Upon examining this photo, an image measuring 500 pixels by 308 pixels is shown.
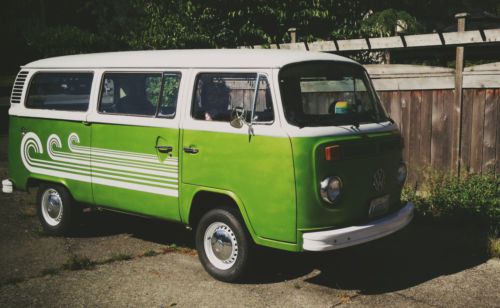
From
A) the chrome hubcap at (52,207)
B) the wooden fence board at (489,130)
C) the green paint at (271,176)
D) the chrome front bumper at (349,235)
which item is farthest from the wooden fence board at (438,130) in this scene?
the chrome hubcap at (52,207)

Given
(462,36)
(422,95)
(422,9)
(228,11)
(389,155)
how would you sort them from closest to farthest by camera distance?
(389,155)
(462,36)
(422,95)
(228,11)
(422,9)

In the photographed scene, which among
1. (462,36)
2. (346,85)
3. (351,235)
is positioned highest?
(462,36)

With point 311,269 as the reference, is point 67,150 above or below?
above

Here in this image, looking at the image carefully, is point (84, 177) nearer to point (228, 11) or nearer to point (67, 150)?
point (67, 150)

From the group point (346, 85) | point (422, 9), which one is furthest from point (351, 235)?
point (422, 9)

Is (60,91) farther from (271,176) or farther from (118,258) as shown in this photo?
(271,176)

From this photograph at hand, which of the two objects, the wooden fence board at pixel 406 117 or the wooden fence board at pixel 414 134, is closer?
the wooden fence board at pixel 414 134

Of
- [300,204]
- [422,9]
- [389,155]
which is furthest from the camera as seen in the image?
[422,9]

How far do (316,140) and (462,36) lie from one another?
12.0 feet

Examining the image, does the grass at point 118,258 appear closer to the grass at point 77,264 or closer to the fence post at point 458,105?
the grass at point 77,264

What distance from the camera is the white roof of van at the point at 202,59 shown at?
549 cm

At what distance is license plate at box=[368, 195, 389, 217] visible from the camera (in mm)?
5613

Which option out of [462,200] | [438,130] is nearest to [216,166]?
[462,200]

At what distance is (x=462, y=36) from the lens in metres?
7.72
